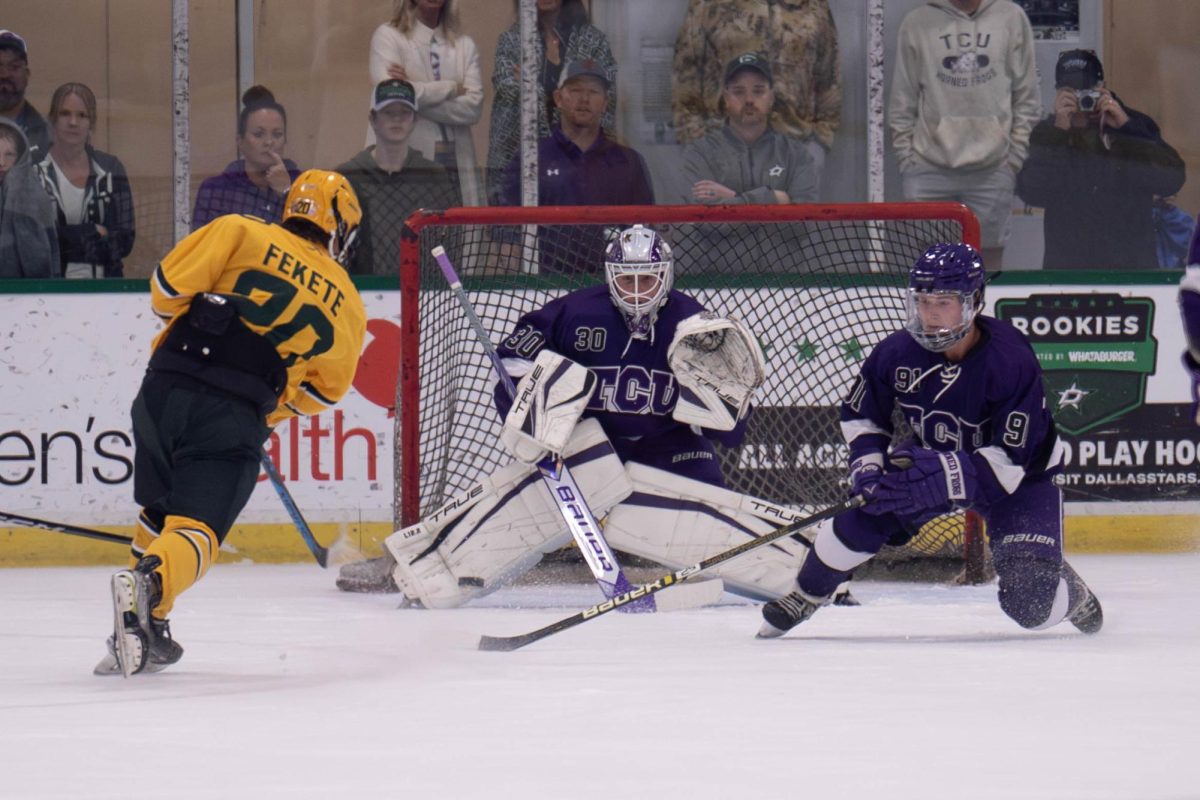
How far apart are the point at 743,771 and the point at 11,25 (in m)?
4.23

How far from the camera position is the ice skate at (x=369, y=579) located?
5113 mm

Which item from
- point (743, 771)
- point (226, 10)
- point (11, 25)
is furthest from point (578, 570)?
point (743, 771)

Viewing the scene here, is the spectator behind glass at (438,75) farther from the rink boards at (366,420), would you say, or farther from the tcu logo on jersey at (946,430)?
the tcu logo on jersey at (946,430)

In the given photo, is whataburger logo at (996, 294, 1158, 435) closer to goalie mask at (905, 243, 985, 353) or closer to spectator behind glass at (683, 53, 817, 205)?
spectator behind glass at (683, 53, 817, 205)

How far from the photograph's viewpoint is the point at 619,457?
4871mm

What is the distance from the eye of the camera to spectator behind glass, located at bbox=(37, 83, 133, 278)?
229 inches

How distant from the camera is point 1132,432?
5.91 m

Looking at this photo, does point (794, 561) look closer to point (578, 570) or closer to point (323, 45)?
point (578, 570)

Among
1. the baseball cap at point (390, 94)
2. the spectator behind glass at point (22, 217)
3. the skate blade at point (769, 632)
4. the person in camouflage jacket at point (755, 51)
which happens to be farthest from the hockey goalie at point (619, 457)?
the spectator behind glass at point (22, 217)

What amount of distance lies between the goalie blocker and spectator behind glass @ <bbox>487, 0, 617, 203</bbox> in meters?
1.47

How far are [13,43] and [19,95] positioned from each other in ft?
0.53

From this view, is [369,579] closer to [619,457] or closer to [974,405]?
[619,457]

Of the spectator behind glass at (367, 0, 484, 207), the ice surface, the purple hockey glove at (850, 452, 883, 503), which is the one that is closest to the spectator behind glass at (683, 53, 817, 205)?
the spectator behind glass at (367, 0, 484, 207)

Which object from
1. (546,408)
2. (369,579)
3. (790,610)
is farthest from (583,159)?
(790,610)
